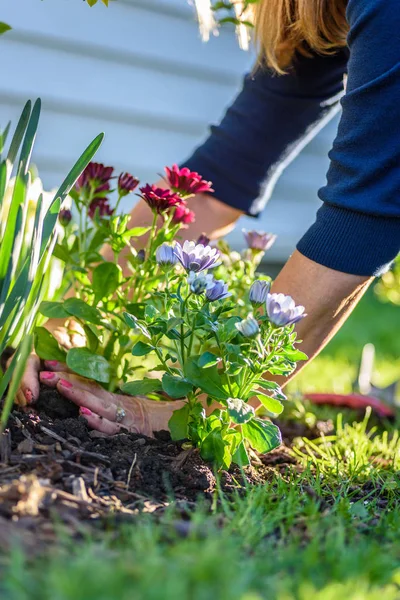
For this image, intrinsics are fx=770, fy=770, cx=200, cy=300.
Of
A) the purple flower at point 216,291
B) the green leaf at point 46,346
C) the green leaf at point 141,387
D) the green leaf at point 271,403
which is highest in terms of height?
the purple flower at point 216,291

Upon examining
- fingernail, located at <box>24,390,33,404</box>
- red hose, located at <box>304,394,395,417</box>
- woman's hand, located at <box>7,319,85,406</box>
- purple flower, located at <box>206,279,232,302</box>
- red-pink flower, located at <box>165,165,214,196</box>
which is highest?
red-pink flower, located at <box>165,165,214,196</box>

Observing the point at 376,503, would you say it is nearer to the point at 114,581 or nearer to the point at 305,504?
the point at 305,504

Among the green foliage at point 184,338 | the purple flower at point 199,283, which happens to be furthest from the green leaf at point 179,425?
the purple flower at point 199,283

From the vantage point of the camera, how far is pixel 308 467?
156 centimetres

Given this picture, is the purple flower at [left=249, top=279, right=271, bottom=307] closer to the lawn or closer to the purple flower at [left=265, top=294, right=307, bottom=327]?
the purple flower at [left=265, top=294, right=307, bottom=327]

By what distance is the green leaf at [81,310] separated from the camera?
169cm

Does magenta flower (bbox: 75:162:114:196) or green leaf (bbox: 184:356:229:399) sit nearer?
green leaf (bbox: 184:356:229:399)

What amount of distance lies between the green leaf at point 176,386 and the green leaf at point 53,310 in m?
0.34

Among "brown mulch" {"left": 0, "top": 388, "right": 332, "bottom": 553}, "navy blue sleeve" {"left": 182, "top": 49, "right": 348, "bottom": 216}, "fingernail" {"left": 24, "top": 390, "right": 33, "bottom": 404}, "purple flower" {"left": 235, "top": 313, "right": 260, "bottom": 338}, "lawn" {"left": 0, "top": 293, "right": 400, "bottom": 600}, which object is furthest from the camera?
"navy blue sleeve" {"left": 182, "top": 49, "right": 348, "bottom": 216}

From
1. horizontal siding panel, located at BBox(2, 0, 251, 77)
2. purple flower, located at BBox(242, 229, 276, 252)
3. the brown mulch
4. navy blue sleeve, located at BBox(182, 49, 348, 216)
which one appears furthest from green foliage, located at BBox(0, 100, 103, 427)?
horizontal siding panel, located at BBox(2, 0, 251, 77)

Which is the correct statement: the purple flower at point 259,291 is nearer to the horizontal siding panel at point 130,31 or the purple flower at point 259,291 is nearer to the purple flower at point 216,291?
the purple flower at point 216,291

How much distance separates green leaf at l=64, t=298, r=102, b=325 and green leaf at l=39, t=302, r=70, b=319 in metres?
0.02

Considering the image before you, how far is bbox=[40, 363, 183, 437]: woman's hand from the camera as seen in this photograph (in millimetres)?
1634

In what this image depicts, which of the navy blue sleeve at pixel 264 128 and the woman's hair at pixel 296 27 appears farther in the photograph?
the navy blue sleeve at pixel 264 128
